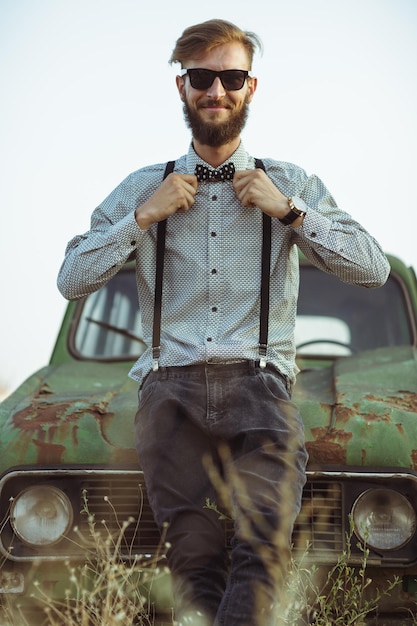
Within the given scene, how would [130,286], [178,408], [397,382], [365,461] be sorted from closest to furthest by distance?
[178,408] < [365,461] < [397,382] < [130,286]

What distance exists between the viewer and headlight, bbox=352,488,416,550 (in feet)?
9.36

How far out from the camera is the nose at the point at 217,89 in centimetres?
286

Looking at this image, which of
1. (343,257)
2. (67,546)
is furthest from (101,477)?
(343,257)

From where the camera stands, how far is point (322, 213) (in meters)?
2.91

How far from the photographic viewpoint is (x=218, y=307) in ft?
9.36

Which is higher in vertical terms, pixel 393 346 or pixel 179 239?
pixel 179 239

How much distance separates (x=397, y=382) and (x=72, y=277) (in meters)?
1.35

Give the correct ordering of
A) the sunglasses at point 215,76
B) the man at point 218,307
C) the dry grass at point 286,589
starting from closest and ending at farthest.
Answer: the man at point 218,307
the dry grass at point 286,589
the sunglasses at point 215,76

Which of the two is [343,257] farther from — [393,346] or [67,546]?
[393,346]

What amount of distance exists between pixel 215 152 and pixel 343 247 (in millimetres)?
558

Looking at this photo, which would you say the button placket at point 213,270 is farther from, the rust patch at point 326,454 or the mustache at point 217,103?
the rust patch at point 326,454

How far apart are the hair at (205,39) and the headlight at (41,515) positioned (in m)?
1.46

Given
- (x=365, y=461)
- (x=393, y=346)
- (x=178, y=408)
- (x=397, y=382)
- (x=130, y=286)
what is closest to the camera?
(x=178, y=408)

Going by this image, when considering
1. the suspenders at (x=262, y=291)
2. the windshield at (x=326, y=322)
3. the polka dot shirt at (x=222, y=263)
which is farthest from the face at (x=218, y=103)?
the windshield at (x=326, y=322)
